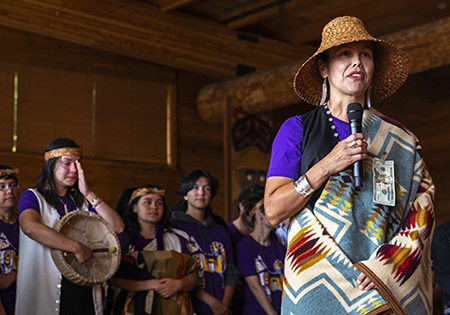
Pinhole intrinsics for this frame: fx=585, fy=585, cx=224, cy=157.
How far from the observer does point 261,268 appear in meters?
4.21

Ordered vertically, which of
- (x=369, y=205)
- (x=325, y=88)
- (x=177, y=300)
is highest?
(x=325, y=88)

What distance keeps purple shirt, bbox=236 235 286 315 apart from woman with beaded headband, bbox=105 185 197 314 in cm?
47

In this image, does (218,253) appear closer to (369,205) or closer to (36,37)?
(369,205)

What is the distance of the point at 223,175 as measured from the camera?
25.2 ft

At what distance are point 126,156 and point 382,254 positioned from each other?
575cm

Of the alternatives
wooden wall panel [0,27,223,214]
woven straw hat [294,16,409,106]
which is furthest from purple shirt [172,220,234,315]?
wooden wall panel [0,27,223,214]

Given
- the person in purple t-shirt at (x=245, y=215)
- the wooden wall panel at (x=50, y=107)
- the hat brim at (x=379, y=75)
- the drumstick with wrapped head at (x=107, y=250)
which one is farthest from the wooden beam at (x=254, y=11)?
the hat brim at (x=379, y=75)

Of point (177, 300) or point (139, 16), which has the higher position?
point (139, 16)

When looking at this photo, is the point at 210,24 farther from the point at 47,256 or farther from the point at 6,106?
the point at 47,256

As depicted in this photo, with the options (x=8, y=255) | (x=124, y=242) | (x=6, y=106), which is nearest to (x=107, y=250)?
(x=124, y=242)

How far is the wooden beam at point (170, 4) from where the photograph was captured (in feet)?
20.3

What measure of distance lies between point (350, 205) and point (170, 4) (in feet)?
17.1

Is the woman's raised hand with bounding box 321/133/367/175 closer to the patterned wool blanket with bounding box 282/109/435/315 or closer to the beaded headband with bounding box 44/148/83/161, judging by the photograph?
the patterned wool blanket with bounding box 282/109/435/315

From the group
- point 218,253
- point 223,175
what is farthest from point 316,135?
point 223,175
